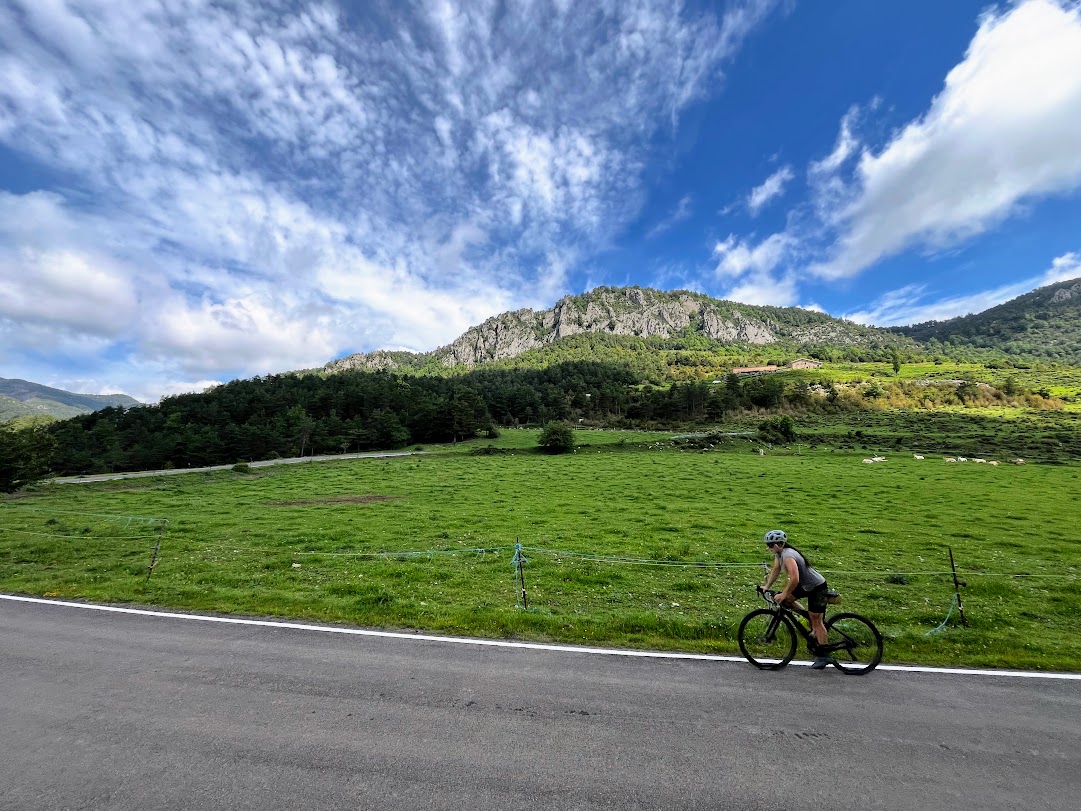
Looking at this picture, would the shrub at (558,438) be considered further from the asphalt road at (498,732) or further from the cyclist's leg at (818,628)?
the cyclist's leg at (818,628)

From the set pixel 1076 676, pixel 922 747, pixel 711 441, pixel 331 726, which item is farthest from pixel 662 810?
pixel 711 441

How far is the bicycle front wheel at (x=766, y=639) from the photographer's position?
884 cm

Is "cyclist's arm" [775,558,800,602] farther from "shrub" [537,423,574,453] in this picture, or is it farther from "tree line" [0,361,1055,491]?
"shrub" [537,423,574,453]

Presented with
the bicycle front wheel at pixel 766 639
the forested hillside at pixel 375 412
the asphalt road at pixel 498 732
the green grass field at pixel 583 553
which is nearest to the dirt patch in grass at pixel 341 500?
the green grass field at pixel 583 553

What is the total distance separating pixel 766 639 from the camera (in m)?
9.18

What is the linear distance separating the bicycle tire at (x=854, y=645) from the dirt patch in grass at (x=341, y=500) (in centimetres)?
3304

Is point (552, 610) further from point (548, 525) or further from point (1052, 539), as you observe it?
point (1052, 539)

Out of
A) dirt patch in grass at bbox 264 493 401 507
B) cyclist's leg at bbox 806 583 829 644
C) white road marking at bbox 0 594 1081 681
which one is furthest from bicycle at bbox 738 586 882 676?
dirt patch in grass at bbox 264 493 401 507

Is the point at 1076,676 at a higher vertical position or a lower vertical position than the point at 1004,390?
lower

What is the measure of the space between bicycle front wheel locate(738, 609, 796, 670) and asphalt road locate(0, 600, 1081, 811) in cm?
42

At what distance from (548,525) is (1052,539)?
86.8 ft

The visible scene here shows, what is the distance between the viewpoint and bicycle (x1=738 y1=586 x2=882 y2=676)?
8672 mm

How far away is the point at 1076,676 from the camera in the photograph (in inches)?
338

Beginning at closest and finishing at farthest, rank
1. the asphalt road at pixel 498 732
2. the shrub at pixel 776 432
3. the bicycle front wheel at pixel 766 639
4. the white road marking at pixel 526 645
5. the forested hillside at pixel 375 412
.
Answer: the asphalt road at pixel 498 732 < the white road marking at pixel 526 645 < the bicycle front wheel at pixel 766 639 < the forested hillside at pixel 375 412 < the shrub at pixel 776 432
